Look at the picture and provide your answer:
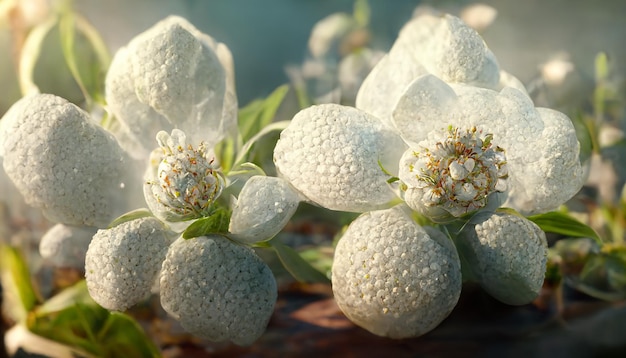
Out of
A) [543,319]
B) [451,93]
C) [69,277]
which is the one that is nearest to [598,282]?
[543,319]

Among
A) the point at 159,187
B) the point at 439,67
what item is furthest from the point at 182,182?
the point at 439,67

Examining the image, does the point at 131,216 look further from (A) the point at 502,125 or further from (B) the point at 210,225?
(A) the point at 502,125

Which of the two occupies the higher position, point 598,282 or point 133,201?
point 133,201

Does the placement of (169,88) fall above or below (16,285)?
above

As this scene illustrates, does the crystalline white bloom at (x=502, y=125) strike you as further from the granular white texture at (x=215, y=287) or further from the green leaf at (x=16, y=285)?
the green leaf at (x=16, y=285)

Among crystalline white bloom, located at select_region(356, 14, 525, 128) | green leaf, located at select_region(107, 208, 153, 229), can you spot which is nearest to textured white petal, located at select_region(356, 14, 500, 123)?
crystalline white bloom, located at select_region(356, 14, 525, 128)

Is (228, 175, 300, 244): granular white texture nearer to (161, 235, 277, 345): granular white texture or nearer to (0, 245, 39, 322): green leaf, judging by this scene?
(161, 235, 277, 345): granular white texture

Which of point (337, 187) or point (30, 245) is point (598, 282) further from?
point (30, 245)
